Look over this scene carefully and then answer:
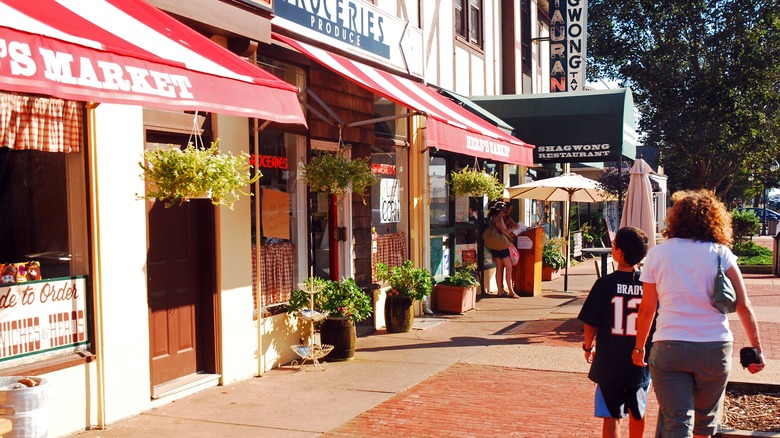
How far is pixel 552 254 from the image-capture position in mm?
18438

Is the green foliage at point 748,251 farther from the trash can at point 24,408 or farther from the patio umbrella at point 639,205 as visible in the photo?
the trash can at point 24,408

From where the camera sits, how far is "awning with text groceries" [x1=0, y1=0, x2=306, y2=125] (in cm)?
435

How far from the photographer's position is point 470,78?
1551cm

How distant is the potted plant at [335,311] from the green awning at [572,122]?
709 cm

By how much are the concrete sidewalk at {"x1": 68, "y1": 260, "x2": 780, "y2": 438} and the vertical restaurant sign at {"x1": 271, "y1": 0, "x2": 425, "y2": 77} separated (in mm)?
3716

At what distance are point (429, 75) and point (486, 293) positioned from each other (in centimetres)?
450

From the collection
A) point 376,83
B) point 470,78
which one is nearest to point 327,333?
point 376,83

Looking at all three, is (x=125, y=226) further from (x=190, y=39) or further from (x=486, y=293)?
(x=486, y=293)

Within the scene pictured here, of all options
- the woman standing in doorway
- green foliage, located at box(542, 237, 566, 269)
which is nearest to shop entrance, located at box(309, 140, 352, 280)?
the woman standing in doorway

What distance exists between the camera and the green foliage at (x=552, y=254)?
60.0ft

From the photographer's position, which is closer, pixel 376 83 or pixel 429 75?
pixel 376 83

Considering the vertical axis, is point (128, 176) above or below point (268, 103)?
below

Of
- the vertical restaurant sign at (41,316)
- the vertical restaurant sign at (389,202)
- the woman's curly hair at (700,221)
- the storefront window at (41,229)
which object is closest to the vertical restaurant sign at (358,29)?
the vertical restaurant sign at (389,202)

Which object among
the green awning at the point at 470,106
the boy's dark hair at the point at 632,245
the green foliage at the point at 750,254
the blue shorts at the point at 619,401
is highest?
the green awning at the point at 470,106
